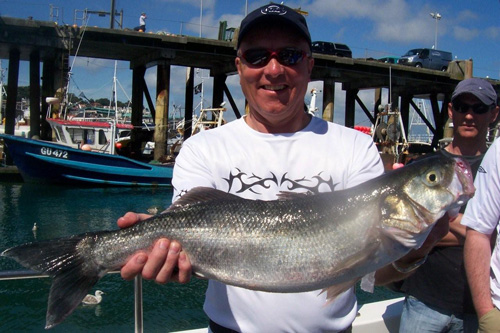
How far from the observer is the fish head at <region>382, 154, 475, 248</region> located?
2.28m

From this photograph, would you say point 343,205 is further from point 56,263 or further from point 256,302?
point 56,263

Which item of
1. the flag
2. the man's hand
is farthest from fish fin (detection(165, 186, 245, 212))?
the flag

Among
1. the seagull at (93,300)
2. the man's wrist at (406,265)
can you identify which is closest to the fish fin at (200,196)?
the man's wrist at (406,265)

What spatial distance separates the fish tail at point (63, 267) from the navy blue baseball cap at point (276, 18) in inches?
65.1

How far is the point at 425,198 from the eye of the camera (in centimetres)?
233

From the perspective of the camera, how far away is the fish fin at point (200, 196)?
2529 mm

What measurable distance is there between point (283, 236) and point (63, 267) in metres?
1.26

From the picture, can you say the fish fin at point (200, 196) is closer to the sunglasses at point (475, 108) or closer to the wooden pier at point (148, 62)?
the sunglasses at point (475, 108)

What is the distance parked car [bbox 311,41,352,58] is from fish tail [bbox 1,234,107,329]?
31013 mm

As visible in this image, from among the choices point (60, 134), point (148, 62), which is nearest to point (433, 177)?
point (60, 134)

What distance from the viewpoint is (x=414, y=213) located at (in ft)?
7.59

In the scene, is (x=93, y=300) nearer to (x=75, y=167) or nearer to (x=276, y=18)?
(x=276, y=18)

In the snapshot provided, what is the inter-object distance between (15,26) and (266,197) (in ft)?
79.2

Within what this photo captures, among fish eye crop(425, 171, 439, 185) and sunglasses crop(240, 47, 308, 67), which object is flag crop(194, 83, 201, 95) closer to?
sunglasses crop(240, 47, 308, 67)
